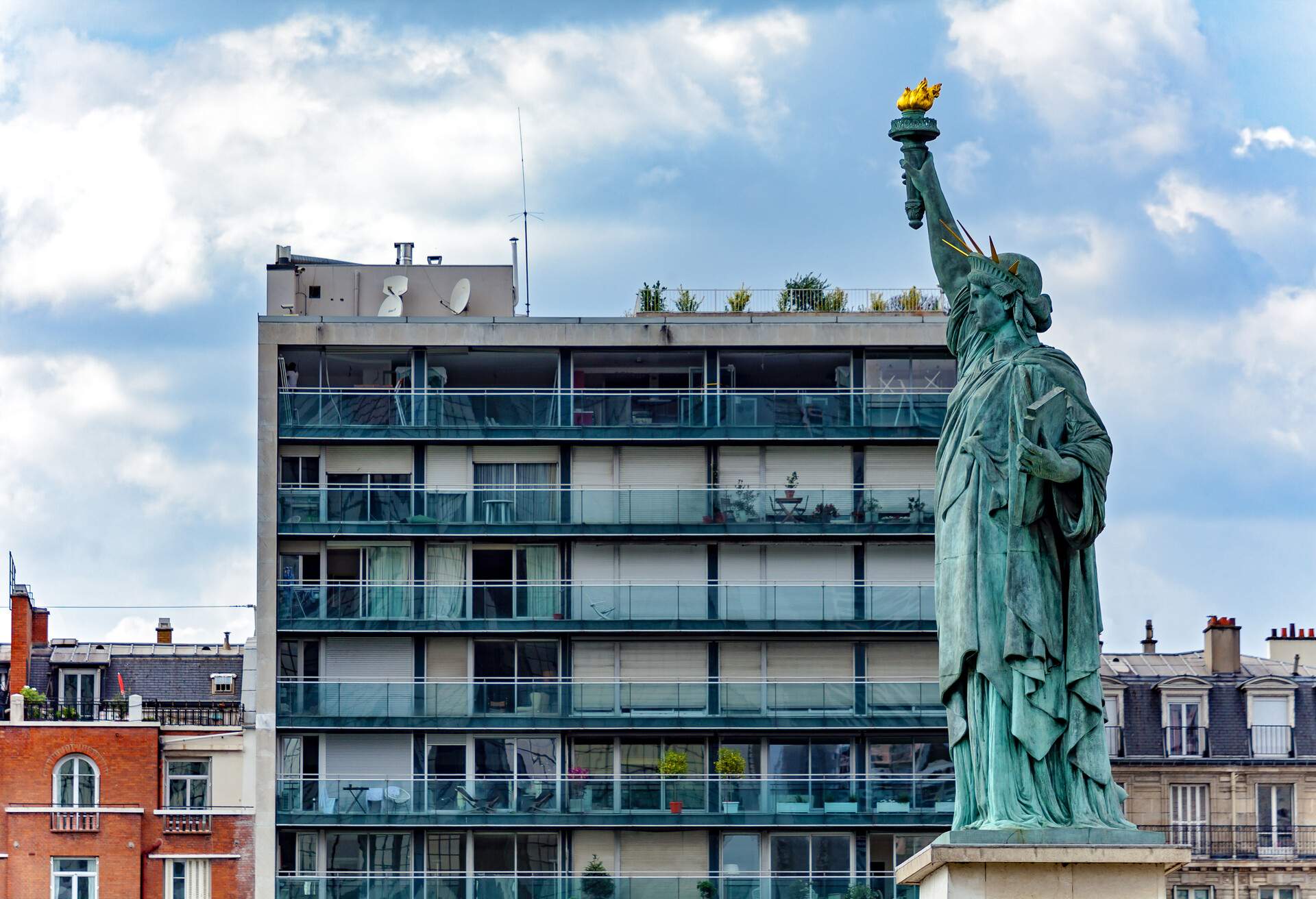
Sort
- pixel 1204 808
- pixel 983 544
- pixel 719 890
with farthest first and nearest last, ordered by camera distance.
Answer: pixel 1204 808, pixel 719 890, pixel 983 544

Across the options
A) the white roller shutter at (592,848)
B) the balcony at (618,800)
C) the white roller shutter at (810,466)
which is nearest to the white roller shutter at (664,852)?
the white roller shutter at (592,848)

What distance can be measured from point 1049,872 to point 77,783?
48.3 metres

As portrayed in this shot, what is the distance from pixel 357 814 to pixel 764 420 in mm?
13158

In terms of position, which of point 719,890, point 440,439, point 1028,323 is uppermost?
point 440,439

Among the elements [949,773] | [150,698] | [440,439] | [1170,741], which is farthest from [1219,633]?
[150,698]

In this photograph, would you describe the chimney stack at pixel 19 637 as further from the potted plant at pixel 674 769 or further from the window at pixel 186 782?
the potted plant at pixel 674 769

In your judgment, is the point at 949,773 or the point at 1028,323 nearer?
the point at 1028,323

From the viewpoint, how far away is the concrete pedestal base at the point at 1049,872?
94.8ft

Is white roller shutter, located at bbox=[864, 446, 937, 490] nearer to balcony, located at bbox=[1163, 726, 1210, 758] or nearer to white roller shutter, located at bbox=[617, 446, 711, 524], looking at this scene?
white roller shutter, located at bbox=[617, 446, 711, 524]

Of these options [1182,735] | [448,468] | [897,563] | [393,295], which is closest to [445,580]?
[448,468]

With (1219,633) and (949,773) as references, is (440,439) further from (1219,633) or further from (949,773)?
(1219,633)

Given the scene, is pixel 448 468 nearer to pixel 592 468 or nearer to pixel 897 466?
pixel 592 468

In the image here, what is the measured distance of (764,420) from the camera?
70625 mm

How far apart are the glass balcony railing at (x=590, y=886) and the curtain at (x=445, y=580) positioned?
237 inches
